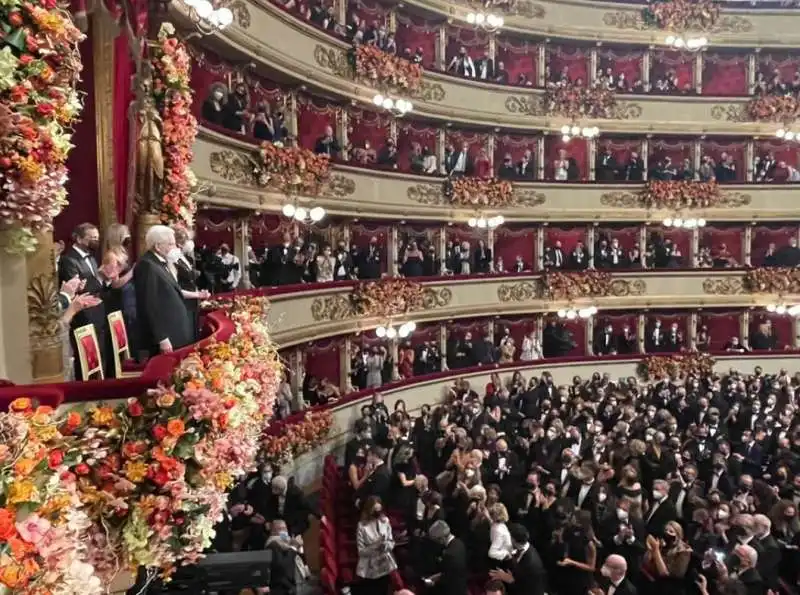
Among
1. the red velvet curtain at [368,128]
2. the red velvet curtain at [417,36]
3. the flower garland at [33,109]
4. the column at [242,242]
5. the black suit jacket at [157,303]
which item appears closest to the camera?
the flower garland at [33,109]

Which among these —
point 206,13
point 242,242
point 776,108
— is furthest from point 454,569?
point 776,108

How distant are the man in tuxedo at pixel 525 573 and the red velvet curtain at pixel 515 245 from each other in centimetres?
1730

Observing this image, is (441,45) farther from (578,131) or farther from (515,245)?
(515,245)

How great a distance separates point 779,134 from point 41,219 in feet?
85.9

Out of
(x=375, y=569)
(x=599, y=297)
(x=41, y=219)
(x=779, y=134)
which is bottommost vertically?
(x=375, y=569)

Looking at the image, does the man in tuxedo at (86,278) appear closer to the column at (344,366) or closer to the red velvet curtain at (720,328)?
the column at (344,366)

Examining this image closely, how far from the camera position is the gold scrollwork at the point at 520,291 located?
23.3m

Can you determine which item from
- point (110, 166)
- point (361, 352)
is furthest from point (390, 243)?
point (110, 166)

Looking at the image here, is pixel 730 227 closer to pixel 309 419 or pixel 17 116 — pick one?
pixel 309 419

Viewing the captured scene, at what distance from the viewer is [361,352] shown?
19.7 m

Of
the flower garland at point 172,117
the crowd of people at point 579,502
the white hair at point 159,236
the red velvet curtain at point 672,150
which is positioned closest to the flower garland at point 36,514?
the white hair at point 159,236

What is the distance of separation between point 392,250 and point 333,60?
6.03m

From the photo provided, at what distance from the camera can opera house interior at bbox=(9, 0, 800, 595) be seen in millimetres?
4455

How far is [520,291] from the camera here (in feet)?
77.9
